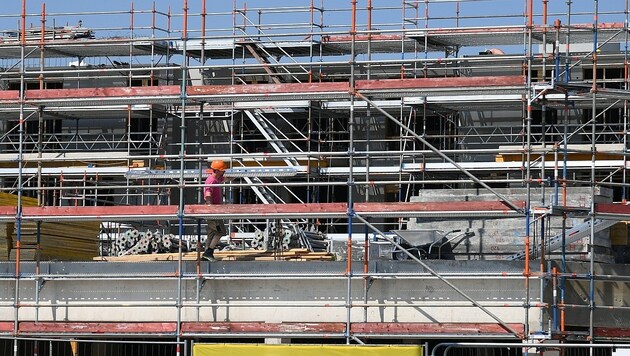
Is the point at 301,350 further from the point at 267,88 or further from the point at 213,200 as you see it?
the point at 267,88

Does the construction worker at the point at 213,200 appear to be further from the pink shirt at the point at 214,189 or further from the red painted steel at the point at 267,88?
the red painted steel at the point at 267,88

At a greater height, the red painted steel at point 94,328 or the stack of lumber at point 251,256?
the stack of lumber at point 251,256

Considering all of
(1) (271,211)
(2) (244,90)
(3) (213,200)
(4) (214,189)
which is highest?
(2) (244,90)

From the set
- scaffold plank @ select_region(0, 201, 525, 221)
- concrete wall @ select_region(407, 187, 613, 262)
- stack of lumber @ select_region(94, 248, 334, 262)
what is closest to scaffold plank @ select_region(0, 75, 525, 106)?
scaffold plank @ select_region(0, 201, 525, 221)

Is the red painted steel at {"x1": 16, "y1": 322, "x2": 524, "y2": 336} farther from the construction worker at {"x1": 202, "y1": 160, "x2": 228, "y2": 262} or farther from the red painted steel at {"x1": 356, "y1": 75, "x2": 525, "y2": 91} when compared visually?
the red painted steel at {"x1": 356, "y1": 75, "x2": 525, "y2": 91}

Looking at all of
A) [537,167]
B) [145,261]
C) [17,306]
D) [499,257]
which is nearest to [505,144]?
[537,167]

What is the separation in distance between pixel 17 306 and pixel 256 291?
166 inches

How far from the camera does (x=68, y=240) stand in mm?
29125

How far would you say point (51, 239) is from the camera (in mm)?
28484

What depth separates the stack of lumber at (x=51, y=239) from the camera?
2805cm

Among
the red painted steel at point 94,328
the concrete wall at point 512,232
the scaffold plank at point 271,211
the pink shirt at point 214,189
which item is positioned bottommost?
the red painted steel at point 94,328

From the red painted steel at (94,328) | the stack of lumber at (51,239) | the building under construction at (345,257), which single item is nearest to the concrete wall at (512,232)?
the building under construction at (345,257)

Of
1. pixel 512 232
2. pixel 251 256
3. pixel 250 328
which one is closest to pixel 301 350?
pixel 250 328

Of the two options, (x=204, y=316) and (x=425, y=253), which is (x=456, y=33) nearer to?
(x=425, y=253)
